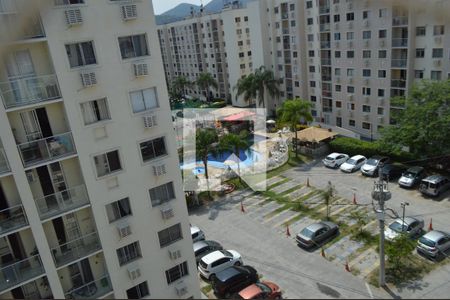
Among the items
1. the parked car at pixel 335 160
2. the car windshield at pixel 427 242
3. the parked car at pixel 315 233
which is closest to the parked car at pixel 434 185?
the car windshield at pixel 427 242

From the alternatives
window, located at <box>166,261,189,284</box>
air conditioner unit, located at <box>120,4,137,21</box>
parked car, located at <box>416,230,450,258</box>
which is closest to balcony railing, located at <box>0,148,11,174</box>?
air conditioner unit, located at <box>120,4,137,21</box>

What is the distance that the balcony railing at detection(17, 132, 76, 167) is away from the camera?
10422 mm

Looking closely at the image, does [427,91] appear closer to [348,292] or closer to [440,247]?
[440,247]

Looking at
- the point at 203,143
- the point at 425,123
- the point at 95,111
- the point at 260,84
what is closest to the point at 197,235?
the point at 203,143

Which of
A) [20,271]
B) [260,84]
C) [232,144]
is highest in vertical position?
[260,84]

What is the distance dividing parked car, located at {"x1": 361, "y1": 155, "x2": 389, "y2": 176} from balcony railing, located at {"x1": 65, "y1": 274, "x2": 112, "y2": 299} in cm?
2096

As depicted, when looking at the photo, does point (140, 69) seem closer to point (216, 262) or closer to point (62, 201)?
point (62, 201)

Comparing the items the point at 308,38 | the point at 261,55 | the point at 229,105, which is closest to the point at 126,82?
the point at 308,38

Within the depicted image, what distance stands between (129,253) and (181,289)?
2.51m

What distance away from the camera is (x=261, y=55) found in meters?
45.5

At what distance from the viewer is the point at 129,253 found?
12.8 meters

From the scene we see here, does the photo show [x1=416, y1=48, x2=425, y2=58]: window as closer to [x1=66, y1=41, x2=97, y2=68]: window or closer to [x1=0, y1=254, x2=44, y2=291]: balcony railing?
[x1=66, y1=41, x2=97, y2=68]: window

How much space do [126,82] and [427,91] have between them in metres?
22.0

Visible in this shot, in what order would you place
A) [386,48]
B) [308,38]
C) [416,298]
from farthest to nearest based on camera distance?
[308,38]
[386,48]
[416,298]
